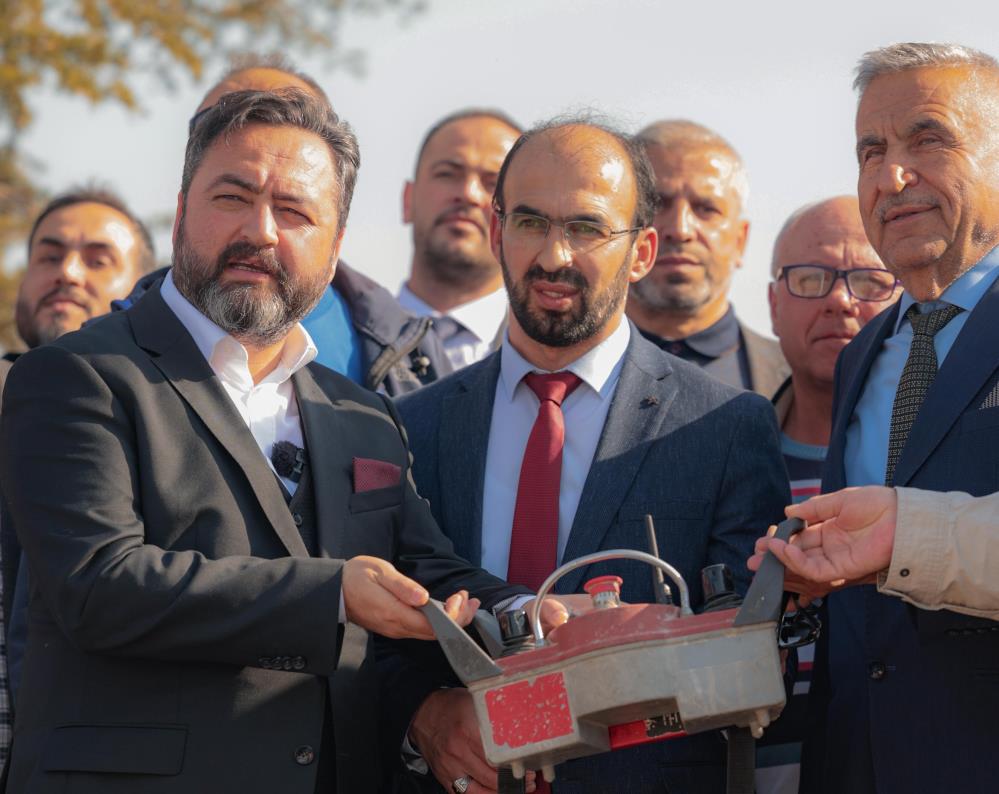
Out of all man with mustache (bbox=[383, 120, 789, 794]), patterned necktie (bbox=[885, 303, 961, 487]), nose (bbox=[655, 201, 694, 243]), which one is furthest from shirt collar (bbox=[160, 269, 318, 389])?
nose (bbox=[655, 201, 694, 243])

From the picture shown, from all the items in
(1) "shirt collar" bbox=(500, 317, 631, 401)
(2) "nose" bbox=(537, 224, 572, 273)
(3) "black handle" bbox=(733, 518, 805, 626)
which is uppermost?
(2) "nose" bbox=(537, 224, 572, 273)

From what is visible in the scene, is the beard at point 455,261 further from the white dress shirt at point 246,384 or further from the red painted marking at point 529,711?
the red painted marking at point 529,711

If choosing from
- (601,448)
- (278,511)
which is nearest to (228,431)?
(278,511)

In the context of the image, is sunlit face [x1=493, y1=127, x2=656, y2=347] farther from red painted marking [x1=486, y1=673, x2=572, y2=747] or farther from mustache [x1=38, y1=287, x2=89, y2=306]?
mustache [x1=38, y1=287, x2=89, y2=306]

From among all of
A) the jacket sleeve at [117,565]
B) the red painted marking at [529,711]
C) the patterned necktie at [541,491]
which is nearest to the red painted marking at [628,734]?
the red painted marking at [529,711]

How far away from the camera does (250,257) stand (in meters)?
4.61

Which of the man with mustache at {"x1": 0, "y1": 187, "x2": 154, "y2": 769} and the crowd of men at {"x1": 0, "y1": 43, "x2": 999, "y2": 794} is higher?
the man with mustache at {"x1": 0, "y1": 187, "x2": 154, "y2": 769}

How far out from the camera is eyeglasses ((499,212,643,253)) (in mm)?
5457

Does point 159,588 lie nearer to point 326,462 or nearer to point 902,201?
point 326,462

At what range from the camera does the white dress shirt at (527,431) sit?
16.8ft

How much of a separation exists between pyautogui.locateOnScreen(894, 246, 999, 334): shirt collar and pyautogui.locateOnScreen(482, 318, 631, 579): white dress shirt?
1.17 m

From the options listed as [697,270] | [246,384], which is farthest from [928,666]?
[697,270]

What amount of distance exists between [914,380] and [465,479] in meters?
1.52

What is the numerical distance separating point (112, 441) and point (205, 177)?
1005mm
